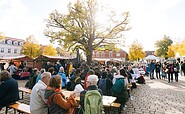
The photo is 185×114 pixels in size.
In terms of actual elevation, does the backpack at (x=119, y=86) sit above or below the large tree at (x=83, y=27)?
below

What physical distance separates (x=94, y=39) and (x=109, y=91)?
54.9ft

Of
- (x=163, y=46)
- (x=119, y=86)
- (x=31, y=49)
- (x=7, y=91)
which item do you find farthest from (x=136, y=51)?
(x=7, y=91)

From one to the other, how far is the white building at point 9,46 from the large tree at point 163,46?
51905 mm

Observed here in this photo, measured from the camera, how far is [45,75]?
13.1 ft

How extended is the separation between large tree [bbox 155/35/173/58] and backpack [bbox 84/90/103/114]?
65.8 metres

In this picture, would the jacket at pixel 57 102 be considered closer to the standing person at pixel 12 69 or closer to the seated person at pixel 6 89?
the seated person at pixel 6 89

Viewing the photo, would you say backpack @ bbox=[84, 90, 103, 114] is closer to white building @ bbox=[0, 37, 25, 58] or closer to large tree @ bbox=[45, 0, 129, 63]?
large tree @ bbox=[45, 0, 129, 63]

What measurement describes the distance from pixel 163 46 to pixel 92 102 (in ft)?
218

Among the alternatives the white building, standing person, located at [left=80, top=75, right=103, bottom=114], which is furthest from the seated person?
the white building

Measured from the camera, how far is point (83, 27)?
22094 millimetres

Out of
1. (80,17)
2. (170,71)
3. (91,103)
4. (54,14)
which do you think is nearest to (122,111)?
(91,103)

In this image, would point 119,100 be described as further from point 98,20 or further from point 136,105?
point 98,20

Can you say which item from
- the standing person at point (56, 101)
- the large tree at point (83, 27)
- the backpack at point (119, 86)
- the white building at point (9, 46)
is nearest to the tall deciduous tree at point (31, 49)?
the white building at point (9, 46)

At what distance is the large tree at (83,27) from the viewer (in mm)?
21328
